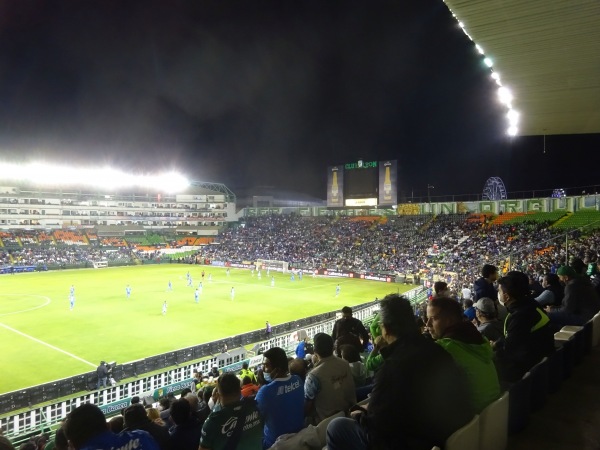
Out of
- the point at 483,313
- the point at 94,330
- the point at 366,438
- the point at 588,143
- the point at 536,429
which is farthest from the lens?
the point at 588,143

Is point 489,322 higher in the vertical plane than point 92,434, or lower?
higher

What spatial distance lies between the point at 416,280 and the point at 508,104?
31.5 m

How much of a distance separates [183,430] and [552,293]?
794 centimetres

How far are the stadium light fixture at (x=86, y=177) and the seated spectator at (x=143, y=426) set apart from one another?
7821cm

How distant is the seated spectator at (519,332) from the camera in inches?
204

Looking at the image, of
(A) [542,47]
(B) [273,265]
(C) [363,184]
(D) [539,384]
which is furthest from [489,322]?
(C) [363,184]

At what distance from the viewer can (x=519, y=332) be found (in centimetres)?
524

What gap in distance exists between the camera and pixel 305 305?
1286 inches

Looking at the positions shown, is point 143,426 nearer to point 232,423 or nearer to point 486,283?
point 232,423

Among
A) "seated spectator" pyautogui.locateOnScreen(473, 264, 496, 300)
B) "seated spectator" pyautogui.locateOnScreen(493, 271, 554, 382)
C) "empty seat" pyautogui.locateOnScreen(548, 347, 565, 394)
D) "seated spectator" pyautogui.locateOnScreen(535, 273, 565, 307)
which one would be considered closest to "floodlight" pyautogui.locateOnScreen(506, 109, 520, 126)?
"seated spectator" pyautogui.locateOnScreen(535, 273, 565, 307)

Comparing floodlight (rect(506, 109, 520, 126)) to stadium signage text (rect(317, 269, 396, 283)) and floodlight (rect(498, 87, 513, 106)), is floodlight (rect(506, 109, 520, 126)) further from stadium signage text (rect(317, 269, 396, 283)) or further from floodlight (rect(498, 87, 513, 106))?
stadium signage text (rect(317, 269, 396, 283))

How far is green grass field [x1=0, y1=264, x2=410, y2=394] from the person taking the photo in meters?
19.4

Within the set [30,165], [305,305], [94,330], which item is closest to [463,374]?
[94,330]

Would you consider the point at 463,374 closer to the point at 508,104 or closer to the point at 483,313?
the point at 483,313
